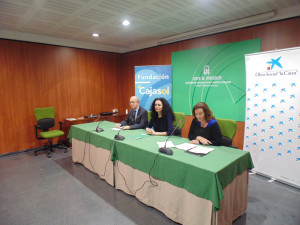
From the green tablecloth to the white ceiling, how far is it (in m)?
1.92

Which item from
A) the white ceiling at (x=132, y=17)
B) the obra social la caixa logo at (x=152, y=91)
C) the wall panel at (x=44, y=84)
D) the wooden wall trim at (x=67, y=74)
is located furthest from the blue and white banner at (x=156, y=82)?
the wall panel at (x=44, y=84)

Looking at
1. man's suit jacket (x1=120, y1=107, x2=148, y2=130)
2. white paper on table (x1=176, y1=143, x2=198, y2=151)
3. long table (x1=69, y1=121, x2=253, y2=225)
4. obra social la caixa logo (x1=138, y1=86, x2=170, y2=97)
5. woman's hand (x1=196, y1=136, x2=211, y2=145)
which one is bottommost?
long table (x1=69, y1=121, x2=253, y2=225)

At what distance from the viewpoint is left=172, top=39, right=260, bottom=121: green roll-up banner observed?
3.52 meters

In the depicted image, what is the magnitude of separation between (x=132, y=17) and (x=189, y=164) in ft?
8.55

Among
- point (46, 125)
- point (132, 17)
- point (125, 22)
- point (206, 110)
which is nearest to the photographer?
point (206, 110)

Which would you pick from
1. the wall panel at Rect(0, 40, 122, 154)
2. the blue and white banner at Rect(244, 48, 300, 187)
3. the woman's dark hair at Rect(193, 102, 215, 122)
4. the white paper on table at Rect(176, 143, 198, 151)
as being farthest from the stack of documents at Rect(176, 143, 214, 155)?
the wall panel at Rect(0, 40, 122, 154)

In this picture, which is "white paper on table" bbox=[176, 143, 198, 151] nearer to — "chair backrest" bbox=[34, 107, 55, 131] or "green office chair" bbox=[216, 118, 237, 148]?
"green office chair" bbox=[216, 118, 237, 148]

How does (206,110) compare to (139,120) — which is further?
(139,120)

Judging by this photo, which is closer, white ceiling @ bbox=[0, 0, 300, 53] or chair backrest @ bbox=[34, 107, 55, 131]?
white ceiling @ bbox=[0, 0, 300, 53]

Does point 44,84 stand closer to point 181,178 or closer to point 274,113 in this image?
point 181,178

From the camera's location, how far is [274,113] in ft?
9.63

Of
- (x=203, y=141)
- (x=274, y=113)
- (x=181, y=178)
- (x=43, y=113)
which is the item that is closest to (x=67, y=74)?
(x=43, y=113)

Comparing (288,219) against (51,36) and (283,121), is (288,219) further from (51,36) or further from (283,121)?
(51,36)

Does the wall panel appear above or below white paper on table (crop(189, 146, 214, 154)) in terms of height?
above
